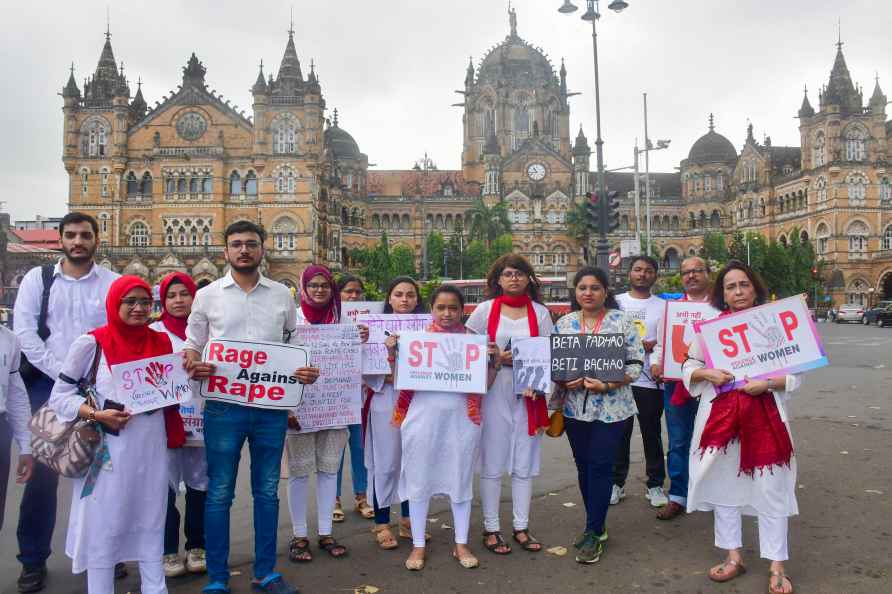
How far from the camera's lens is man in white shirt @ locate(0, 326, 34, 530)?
14.6 ft

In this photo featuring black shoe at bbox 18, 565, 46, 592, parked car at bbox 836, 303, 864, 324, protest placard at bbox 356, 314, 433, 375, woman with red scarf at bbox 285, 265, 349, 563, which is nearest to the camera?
black shoe at bbox 18, 565, 46, 592

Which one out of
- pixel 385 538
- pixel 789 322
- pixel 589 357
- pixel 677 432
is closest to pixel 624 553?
pixel 677 432

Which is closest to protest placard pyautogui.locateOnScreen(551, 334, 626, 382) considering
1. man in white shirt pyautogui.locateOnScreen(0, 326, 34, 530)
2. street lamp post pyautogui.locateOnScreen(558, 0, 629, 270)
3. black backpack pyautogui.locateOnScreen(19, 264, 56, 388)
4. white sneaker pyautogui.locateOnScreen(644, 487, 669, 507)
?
white sneaker pyautogui.locateOnScreen(644, 487, 669, 507)

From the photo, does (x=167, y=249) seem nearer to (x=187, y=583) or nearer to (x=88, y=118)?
(x=88, y=118)

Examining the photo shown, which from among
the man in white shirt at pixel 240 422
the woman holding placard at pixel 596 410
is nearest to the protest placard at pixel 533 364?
the woman holding placard at pixel 596 410

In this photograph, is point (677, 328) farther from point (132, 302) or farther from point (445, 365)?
point (132, 302)

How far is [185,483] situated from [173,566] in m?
0.59

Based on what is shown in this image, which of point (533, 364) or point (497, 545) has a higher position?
point (533, 364)

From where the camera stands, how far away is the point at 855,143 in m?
57.8

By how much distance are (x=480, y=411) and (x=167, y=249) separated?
1860 inches

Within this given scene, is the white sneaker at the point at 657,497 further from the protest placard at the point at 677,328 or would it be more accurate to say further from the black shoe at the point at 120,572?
the black shoe at the point at 120,572

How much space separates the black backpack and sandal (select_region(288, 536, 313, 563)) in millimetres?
2268

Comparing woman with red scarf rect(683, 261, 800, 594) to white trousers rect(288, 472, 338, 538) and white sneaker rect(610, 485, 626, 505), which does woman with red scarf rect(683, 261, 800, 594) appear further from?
white trousers rect(288, 472, 338, 538)

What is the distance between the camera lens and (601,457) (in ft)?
17.1
